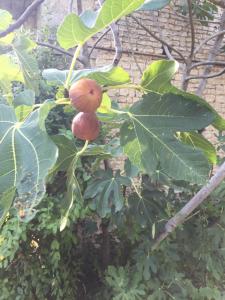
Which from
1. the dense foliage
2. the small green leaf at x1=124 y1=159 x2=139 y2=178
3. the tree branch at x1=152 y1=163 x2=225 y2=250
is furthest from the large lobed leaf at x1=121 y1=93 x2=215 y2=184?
the small green leaf at x1=124 y1=159 x2=139 y2=178

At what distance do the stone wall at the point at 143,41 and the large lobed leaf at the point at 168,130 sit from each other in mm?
2611

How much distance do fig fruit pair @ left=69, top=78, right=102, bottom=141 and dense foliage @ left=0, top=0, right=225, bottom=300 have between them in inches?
1.3

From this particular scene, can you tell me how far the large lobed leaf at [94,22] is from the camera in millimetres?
535

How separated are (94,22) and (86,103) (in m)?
0.13

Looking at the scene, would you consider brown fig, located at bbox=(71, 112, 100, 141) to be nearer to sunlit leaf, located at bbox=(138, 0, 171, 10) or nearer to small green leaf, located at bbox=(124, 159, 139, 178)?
sunlit leaf, located at bbox=(138, 0, 171, 10)

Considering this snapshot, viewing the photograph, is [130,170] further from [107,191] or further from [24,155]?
[24,155]

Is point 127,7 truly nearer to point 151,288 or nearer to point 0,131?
point 0,131

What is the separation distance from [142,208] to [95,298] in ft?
2.15

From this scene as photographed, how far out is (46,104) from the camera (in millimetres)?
544

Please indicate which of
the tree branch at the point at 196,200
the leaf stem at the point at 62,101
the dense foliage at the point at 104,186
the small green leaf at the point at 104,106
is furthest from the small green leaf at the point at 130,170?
the leaf stem at the point at 62,101

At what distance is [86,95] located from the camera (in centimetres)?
54

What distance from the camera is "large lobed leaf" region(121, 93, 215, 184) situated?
2.07 feet

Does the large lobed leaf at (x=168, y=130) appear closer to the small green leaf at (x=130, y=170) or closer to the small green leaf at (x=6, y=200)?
the small green leaf at (x=6, y=200)

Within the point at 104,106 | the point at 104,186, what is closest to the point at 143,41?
the point at 104,186
